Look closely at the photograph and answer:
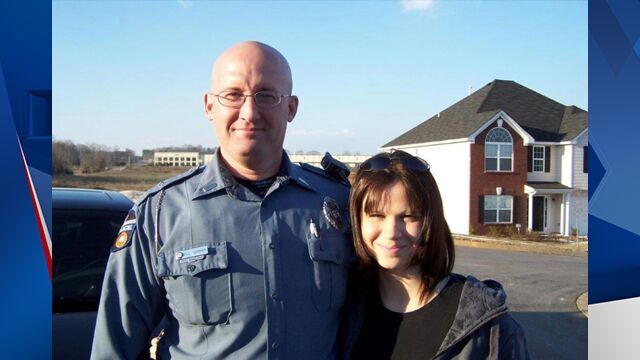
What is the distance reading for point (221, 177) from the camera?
84.4 inches

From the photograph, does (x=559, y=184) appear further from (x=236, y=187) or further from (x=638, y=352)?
(x=236, y=187)

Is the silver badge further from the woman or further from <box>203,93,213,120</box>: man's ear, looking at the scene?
<box>203,93,213,120</box>: man's ear

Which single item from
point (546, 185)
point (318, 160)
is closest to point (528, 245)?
point (546, 185)

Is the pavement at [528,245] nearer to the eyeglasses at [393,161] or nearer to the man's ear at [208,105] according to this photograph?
the eyeglasses at [393,161]

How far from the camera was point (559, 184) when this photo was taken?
2494cm

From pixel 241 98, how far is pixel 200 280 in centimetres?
80

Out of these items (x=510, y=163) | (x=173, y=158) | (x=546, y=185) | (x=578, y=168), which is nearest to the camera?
(x=510, y=163)

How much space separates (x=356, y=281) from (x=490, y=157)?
22989mm

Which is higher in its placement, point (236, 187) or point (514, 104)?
point (514, 104)

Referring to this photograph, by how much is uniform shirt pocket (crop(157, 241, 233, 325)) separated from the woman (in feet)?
1.91

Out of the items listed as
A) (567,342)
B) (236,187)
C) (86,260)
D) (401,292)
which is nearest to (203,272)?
(236,187)

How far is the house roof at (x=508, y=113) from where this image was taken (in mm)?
24688

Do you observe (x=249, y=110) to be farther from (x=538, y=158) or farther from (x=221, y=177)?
(x=538, y=158)

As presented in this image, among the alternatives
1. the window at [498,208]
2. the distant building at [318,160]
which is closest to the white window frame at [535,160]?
the window at [498,208]
